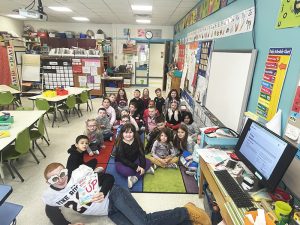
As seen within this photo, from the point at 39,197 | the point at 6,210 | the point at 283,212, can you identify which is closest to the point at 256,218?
the point at 283,212

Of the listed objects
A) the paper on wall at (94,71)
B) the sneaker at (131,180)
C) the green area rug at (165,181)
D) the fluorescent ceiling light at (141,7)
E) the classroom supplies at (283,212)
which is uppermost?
the fluorescent ceiling light at (141,7)

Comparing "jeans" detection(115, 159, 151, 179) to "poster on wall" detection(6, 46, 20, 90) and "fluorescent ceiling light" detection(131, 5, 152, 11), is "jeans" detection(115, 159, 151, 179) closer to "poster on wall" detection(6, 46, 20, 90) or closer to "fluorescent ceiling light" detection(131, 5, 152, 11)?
"fluorescent ceiling light" detection(131, 5, 152, 11)

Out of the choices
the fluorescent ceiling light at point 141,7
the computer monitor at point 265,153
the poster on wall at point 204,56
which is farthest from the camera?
the fluorescent ceiling light at point 141,7

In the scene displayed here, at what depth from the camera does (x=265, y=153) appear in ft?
4.91

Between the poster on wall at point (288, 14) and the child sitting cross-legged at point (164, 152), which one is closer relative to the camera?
the poster on wall at point (288, 14)

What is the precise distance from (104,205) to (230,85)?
2046 mm

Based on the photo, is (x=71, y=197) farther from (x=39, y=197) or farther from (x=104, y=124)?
(x=104, y=124)

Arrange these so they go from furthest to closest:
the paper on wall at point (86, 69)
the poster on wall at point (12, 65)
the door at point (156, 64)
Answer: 1. the door at point (156, 64)
2. the paper on wall at point (86, 69)
3. the poster on wall at point (12, 65)

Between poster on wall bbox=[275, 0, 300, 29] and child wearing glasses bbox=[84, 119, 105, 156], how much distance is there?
9.50 feet

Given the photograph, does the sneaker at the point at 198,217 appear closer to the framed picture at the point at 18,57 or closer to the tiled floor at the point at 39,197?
the tiled floor at the point at 39,197

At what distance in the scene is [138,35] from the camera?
30.1 feet

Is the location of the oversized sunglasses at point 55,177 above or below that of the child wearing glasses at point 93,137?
above

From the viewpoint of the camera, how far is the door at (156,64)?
10578mm

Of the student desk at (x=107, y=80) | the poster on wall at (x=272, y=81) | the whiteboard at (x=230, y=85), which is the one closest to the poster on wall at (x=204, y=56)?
the whiteboard at (x=230, y=85)
